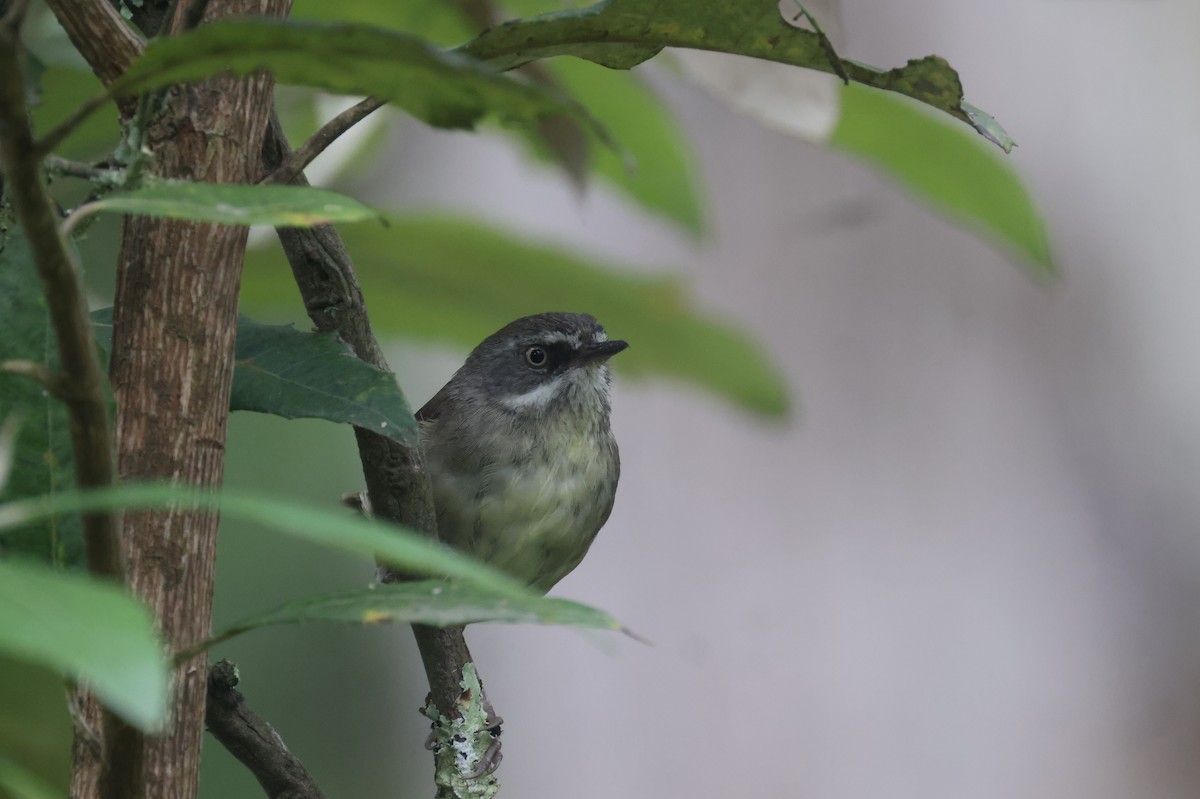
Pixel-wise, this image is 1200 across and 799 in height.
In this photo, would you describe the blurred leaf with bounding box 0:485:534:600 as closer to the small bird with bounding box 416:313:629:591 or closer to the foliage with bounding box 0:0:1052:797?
the foliage with bounding box 0:0:1052:797

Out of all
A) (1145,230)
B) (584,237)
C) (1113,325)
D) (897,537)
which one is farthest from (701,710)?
(1145,230)

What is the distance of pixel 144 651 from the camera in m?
0.63

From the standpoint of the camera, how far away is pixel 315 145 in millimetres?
1403

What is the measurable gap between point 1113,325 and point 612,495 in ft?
13.0

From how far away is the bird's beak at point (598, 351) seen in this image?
3980mm

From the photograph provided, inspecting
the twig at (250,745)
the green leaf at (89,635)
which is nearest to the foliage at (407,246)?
the green leaf at (89,635)

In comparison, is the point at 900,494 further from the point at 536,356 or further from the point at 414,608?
the point at 414,608

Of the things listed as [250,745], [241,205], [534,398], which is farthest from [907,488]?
[241,205]

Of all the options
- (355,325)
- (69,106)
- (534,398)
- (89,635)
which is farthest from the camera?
(534,398)

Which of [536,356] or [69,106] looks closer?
[69,106]

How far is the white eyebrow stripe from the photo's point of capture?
13.1ft

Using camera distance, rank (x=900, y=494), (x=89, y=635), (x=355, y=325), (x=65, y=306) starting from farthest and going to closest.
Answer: (x=900, y=494)
(x=355, y=325)
(x=65, y=306)
(x=89, y=635)

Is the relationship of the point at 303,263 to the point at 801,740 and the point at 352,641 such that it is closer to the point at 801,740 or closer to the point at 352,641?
the point at 352,641

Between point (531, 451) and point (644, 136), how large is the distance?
1583 millimetres
